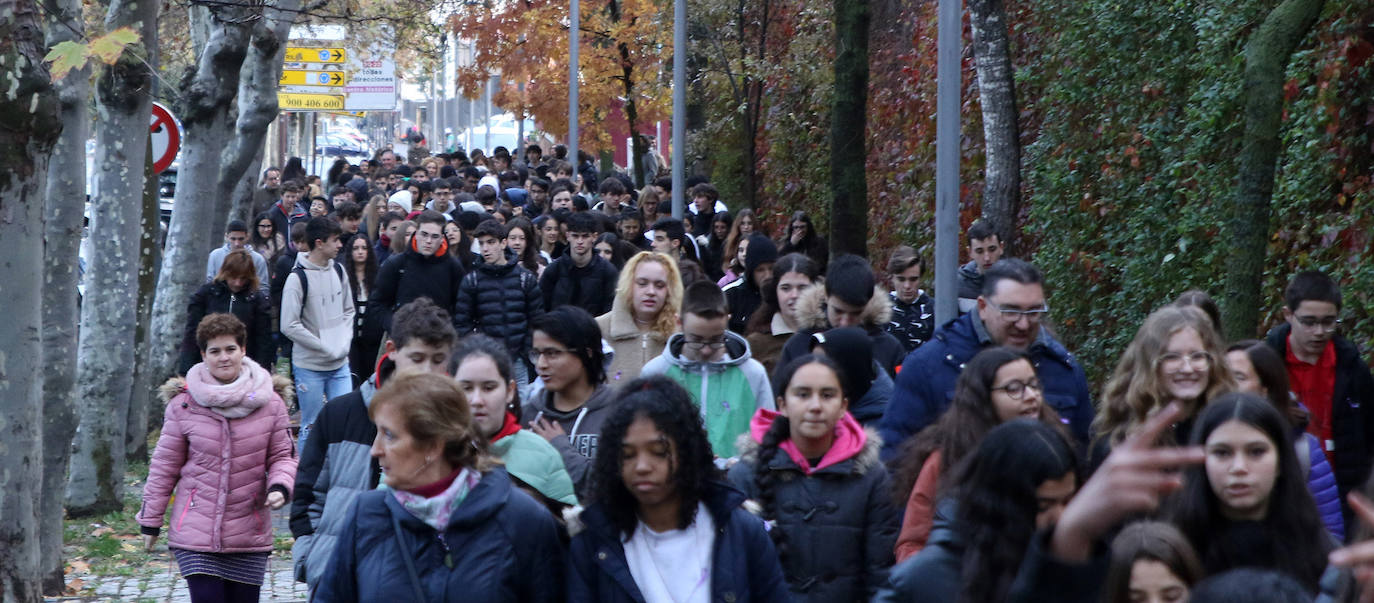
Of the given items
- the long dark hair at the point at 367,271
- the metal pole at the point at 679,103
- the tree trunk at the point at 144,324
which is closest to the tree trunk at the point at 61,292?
the tree trunk at the point at 144,324

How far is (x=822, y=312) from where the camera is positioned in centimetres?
788

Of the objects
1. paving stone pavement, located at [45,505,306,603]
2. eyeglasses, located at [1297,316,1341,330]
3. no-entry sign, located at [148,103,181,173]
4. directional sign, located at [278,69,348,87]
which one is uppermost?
directional sign, located at [278,69,348,87]

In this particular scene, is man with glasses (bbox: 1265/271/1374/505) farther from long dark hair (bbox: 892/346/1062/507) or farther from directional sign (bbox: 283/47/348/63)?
directional sign (bbox: 283/47/348/63)

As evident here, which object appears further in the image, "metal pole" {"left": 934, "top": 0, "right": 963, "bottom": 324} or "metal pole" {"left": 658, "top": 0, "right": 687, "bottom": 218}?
"metal pole" {"left": 658, "top": 0, "right": 687, "bottom": 218}

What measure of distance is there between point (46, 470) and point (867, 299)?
16.3 ft

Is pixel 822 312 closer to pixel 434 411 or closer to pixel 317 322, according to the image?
pixel 434 411

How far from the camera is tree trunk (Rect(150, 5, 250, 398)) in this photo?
547 inches

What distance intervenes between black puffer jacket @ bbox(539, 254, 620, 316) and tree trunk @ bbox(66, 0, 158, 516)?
9.99ft

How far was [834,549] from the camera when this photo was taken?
5195 millimetres

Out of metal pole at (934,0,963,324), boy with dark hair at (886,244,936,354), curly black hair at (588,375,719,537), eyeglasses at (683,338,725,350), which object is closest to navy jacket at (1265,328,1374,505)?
metal pole at (934,0,963,324)

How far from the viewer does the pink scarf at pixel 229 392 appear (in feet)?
23.8

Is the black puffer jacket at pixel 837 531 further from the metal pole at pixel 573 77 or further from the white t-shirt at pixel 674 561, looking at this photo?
the metal pole at pixel 573 77

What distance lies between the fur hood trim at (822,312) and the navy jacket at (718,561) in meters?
3.28

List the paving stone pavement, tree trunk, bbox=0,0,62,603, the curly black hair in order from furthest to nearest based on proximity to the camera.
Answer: the paving stone pavement
tree trunk, bbox=0,0,62,603
the curly black hair
